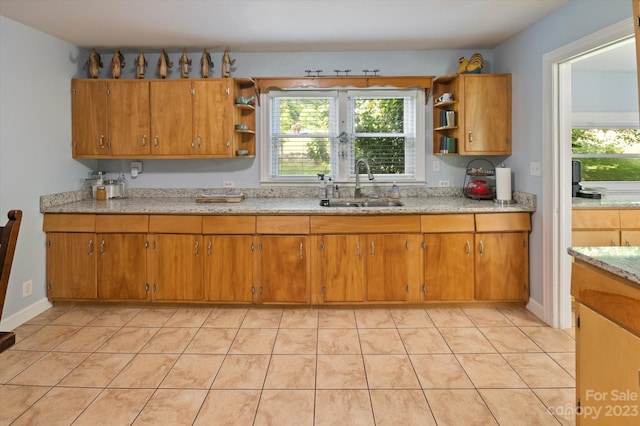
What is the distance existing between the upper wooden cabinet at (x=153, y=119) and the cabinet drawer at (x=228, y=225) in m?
0.70

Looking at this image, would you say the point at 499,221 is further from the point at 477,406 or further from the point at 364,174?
the point at 477,406

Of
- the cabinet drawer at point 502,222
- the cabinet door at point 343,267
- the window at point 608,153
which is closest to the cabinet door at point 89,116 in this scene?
the cabinet door at point 343,267

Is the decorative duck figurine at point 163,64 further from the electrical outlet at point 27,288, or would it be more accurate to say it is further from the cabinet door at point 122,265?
the electrical outlet at point 27,288

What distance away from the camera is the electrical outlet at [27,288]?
12.0 ft

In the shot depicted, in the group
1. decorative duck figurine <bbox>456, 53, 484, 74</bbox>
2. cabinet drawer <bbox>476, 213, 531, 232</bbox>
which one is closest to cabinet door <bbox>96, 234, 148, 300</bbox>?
cabinet drawer <bbox>476, 213, 531, 232</bbox>

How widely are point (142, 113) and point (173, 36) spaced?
781 mm

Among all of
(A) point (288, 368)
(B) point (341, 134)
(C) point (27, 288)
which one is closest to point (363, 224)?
(B) point (341, 134)

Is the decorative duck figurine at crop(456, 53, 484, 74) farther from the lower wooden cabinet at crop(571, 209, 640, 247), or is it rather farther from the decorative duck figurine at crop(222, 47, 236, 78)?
the decorative duck figurine at crop(222, 47, 236, 78)

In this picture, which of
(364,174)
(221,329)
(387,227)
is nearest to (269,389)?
(221,329)

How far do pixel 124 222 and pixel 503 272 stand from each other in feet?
10.7

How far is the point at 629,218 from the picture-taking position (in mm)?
3766

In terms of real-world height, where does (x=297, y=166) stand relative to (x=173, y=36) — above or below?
below

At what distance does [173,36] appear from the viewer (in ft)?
12.9

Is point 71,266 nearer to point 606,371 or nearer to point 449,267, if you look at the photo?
point 449,267
